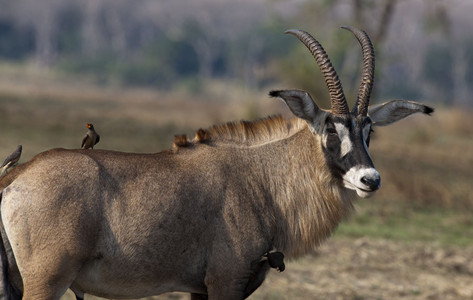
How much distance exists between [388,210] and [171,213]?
10.7 metres

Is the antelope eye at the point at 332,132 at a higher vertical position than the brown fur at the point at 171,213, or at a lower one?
higher

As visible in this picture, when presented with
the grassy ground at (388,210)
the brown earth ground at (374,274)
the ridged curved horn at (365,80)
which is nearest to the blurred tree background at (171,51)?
the grassy ground at (388,210)

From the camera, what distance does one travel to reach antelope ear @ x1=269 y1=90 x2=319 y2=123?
5.99 m

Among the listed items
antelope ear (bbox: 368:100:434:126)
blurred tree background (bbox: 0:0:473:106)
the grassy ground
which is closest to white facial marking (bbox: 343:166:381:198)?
antelope ear (bbox: 368:100:434:126)

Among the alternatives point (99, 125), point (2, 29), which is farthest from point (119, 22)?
point (99, 125)

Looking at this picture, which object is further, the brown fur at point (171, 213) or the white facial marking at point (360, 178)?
the white facial marking at point (360, 178)

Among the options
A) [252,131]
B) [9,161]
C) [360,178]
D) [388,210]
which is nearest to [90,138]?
[9,161]

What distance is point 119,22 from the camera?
140 metres

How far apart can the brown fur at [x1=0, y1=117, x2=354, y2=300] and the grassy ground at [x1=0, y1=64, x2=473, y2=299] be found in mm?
1131

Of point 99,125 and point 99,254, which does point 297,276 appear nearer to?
point 99,254

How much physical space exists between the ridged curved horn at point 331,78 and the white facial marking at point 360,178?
1.85 feet

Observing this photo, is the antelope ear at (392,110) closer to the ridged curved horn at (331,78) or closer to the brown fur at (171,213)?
the ridged curved horn at (331,78)

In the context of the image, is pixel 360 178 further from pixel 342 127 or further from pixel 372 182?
pixel 342 127

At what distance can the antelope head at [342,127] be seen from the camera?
5824 mm
